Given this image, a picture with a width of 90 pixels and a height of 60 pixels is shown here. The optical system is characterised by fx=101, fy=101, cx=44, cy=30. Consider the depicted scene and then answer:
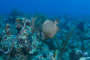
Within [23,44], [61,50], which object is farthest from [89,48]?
[23,44]

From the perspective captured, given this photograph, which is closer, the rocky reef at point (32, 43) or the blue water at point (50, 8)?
the rocky reef at point (32, 43)

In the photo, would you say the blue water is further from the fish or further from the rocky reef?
the fish

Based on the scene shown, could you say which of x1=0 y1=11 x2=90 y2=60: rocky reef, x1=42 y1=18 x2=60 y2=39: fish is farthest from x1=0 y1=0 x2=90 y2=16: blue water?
x1=42 y1=18 x2=60 y2=39: fish

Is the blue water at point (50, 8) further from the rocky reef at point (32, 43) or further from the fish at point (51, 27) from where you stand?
the fish at point (51, 27)

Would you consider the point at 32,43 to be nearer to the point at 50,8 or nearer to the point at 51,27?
the point at 51,27

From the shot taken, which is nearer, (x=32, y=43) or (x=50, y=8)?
(x=32, y=43)

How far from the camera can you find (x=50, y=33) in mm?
3711

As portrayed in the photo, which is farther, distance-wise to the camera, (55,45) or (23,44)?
(55,45)

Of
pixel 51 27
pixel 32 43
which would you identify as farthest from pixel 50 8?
pixel 32 43

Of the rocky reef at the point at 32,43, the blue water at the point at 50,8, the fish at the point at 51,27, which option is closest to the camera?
the rocky reef at the point at 32,43

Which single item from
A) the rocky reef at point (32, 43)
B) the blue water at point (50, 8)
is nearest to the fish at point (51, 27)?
the rocky reef at point (32, 43)

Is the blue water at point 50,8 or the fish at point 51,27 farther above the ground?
the blue water at point 50,8

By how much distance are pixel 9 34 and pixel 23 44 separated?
2.69ft

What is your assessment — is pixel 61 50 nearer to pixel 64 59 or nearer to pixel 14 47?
pixel 64 59
